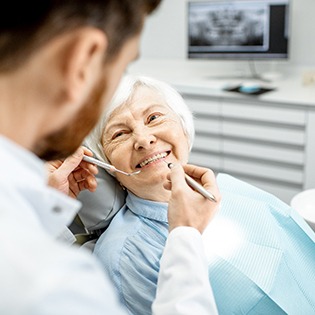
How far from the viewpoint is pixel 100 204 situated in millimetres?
1504

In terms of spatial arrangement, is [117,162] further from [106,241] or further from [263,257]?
[263,257]

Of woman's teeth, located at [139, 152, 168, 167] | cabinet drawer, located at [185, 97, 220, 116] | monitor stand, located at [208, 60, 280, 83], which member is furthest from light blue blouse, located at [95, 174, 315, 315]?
monitor stand, located at [208, 60, 280, 83]

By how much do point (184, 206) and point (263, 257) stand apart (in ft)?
1.51

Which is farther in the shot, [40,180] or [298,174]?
[298,174]

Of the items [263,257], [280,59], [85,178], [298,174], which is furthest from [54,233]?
[280,59]

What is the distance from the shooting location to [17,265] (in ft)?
1.70

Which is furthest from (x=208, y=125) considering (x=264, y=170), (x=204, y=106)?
(x=264, y=170)

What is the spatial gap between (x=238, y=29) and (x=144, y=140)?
7.22ft

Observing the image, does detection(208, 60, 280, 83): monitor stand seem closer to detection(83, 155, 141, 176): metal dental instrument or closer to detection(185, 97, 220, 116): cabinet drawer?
detection(185, 97, 220, 116): cabinet drawer

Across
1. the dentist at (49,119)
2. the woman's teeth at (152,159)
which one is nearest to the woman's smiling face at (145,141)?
the woman's teeth at (152,159)

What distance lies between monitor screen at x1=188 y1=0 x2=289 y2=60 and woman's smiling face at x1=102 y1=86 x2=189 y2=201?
1.97 metres

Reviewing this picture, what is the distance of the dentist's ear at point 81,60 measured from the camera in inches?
24.6

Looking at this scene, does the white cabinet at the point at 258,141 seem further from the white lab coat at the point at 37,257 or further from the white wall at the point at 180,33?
the white lab coat at the point at 37,257

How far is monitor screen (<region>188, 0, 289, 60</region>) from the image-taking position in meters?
3.25
